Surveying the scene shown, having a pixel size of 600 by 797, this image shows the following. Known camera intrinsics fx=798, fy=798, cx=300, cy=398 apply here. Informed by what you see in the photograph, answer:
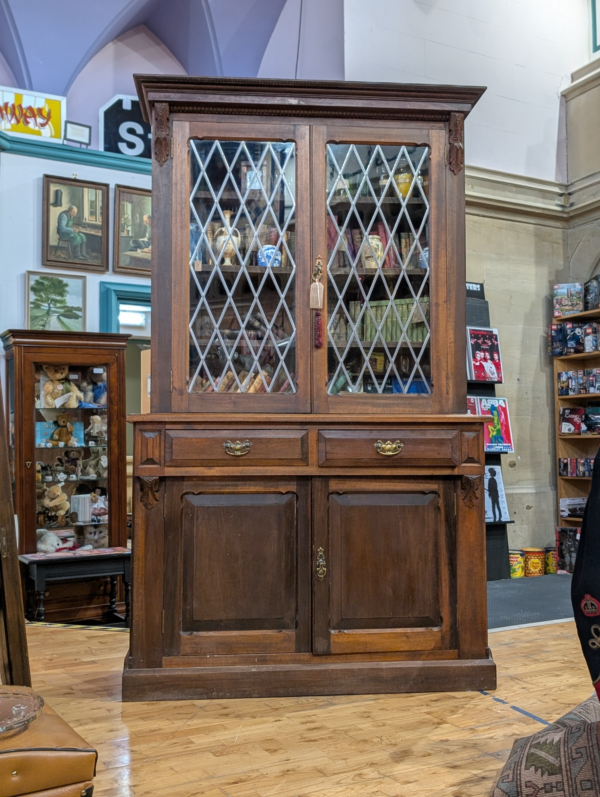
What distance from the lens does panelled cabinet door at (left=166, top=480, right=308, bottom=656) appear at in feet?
9.93

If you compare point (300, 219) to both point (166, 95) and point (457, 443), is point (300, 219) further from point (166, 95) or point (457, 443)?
point (457, 443)

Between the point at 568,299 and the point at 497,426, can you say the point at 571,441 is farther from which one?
the point at 568,299

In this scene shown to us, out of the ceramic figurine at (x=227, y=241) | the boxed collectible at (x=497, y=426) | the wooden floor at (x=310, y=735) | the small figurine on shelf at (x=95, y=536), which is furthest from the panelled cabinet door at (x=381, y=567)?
the small figurine on shelf at (x=95, y=536)

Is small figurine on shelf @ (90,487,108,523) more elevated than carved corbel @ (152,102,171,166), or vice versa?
carved corbel @ (152,102,171,166)

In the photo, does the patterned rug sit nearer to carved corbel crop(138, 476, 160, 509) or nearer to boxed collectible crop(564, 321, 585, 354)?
carved corbel crop(138, 476, 160, 509)

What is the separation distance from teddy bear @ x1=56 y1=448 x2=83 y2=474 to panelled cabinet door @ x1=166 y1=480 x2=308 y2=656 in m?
2.92

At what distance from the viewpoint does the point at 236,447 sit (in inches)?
119

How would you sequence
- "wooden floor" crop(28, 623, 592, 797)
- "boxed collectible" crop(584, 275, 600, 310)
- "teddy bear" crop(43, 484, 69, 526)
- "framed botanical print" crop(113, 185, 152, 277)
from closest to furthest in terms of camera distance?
"wooden floor" crop(28, 623, 592, 797)
"teddy bear" crop(43, 484, 69, 526)
"boxed collectible" crop(584, 275, 600, 310)
"framed botanical print" crop(113, 185, 152, 277)

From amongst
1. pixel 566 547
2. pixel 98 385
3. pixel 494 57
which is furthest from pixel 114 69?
pixel 566 547

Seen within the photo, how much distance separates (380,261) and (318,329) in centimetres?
40

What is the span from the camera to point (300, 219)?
318cm

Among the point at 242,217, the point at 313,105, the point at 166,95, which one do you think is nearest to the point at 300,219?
the point at 242,217

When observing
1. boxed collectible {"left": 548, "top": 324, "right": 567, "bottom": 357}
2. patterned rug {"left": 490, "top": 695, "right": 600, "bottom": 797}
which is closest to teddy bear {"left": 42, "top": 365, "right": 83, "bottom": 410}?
boxed collectible {"left": 548, "top": 324, "right": 567, "bottom": 357}

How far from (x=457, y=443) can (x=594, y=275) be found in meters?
4.03
